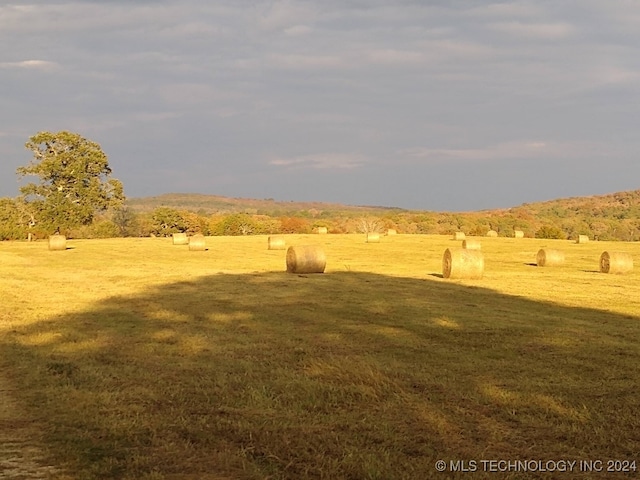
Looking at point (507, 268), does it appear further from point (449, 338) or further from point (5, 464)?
point (5, 464)

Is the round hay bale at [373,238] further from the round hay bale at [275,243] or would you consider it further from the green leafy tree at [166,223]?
the green leafy tree at [166,223]

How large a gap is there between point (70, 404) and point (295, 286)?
14.7m

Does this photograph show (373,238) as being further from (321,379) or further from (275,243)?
(321,379)

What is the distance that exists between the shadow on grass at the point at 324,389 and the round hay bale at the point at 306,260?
11071mm

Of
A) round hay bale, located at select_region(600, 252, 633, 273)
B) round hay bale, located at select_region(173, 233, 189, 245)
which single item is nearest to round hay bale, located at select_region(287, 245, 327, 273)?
round hay bale, located at select_region(600, 252, 633, 273)

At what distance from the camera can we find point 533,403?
8781mm

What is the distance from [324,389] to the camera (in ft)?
30.7

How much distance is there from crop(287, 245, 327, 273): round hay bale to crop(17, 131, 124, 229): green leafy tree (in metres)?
44.5

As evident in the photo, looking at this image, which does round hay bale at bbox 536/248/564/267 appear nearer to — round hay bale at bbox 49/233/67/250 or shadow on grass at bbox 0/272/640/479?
shadow on grass at bbox 0/272/640/479

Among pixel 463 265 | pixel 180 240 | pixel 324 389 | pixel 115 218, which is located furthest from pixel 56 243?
pixel 115 218

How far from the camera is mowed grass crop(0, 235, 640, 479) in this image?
7.04 m

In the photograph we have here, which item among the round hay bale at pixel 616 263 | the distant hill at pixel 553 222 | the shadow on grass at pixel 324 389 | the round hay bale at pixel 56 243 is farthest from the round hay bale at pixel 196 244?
the distant hill at pixel 553 222

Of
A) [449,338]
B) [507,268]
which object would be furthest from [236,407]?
[507,268]

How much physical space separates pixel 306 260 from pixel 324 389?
1914cm
